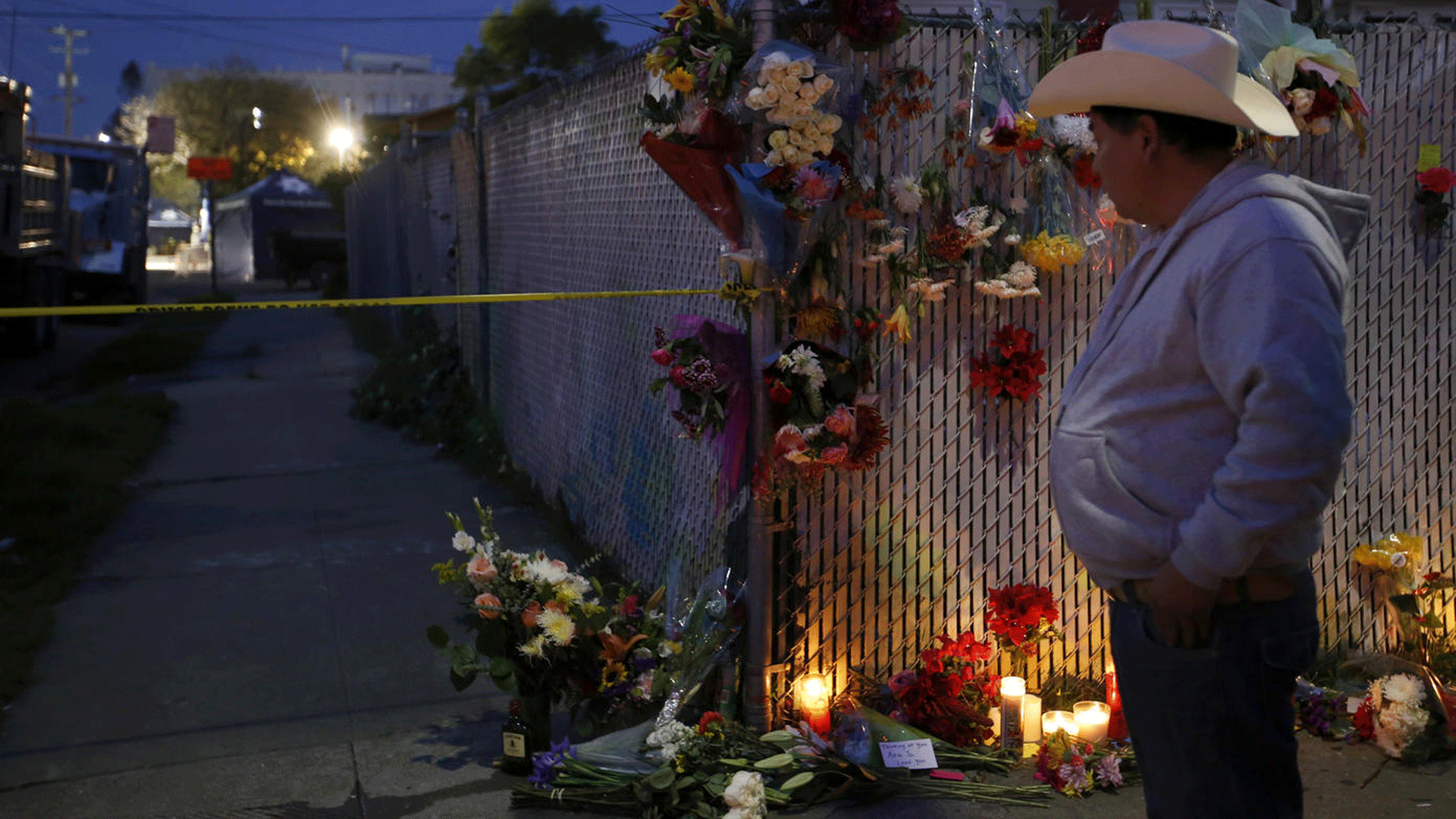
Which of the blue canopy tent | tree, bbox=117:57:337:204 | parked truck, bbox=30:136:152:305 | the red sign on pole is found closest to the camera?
parked truck, bbox=30:136:152:305

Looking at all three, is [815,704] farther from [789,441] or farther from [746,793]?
[789,441]

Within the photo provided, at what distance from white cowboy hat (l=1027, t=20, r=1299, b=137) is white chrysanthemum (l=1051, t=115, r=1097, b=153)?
1523 mm

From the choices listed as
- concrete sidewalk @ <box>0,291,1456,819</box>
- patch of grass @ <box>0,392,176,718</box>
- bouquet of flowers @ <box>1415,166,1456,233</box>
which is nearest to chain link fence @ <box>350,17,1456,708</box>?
bouquet of flowers @ <box>1415,166,1456,233</box>

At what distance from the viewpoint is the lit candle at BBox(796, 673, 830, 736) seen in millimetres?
3867

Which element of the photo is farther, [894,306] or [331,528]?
[331,528]

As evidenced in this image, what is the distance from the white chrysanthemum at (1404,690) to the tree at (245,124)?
57.0 meters

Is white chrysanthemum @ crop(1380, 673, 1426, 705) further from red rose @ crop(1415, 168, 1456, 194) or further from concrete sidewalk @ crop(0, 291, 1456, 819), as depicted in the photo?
red rose @ crop(1415, 168, 1456, 194)

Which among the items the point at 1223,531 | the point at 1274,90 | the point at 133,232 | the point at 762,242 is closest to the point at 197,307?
the point at 762,242

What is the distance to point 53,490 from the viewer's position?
24.9ft

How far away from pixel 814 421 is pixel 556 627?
98 cm

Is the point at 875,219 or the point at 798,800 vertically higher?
the point at 875,219

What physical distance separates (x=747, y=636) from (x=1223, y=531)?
2.11 metres

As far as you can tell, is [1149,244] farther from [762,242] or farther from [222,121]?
[222,121]

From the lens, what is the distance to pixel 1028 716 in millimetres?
3930
